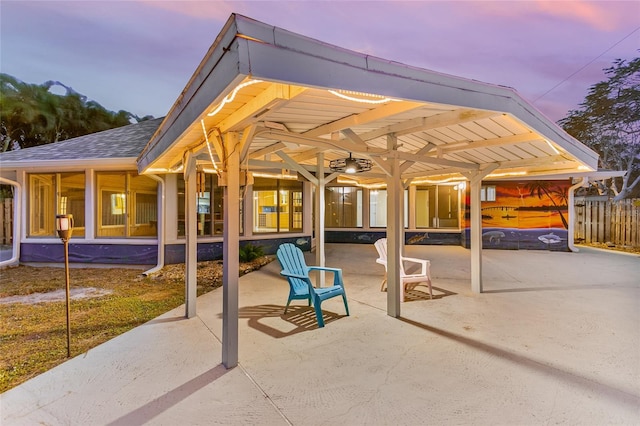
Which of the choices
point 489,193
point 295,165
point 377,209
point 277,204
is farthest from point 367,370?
point 377,209

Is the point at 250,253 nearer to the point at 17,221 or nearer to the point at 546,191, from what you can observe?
the point at 17,221

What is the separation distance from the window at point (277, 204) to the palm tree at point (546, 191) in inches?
289

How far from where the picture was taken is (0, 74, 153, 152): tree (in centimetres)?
1630

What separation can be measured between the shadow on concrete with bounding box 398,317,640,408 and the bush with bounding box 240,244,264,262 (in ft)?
17.6

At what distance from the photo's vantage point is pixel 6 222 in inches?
440

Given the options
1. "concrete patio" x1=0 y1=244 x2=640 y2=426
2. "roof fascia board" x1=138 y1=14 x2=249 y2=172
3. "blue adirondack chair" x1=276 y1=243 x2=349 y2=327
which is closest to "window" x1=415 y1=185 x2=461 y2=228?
"concrete patio" x1=0 y1=244 x2=640 y2=426

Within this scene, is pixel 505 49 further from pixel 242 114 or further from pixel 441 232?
pixel 242 114

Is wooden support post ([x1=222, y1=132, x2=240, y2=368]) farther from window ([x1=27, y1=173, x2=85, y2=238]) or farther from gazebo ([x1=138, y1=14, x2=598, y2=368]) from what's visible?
window ([x1=27, y1=173, x2=85, y2=238])

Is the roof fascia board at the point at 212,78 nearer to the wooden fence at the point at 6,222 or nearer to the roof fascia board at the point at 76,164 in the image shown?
the roof fascia board at the point at 76,164

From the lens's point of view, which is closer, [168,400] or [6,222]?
[168,400]

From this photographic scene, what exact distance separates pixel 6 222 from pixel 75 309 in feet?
32.3

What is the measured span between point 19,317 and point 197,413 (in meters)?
3.61

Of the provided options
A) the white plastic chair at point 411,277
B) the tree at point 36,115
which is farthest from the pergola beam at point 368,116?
the tree at point 36,115

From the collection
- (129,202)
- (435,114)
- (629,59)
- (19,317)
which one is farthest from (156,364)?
(629,59)
